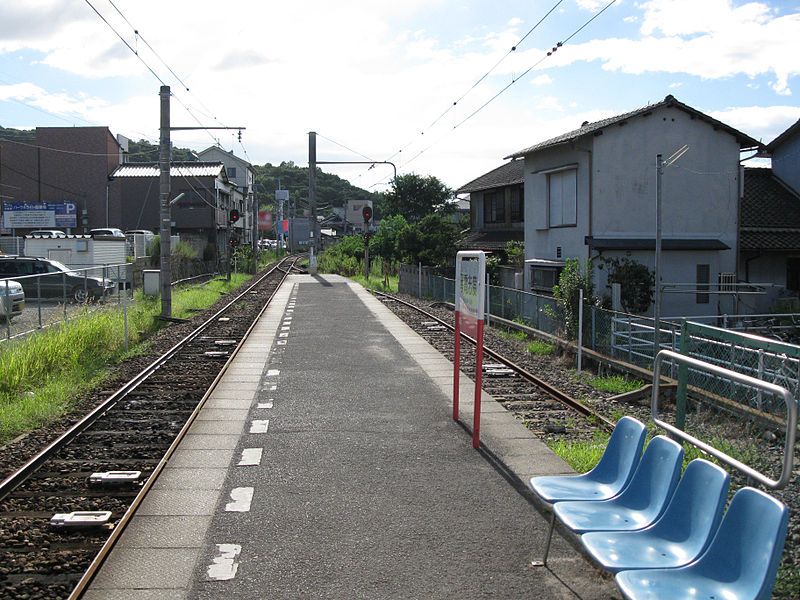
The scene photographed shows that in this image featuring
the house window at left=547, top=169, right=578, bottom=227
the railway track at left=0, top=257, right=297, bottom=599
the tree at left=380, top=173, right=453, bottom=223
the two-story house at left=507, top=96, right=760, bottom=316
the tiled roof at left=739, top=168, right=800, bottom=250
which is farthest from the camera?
the tree at left=380, top=173, right=453, bottom=223

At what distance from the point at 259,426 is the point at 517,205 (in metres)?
23.8

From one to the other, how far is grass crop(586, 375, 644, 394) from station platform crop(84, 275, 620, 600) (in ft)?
7.84

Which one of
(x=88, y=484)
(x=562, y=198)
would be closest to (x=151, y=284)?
(x=562, y=198)

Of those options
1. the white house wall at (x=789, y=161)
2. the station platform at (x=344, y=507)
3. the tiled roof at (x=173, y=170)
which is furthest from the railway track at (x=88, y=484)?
the tiled roof at (x=173, y=170)

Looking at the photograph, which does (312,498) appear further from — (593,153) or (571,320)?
(593,153)

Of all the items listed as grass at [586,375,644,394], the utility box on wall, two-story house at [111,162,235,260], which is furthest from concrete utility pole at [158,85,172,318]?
two-story house at [111,162,235,260]

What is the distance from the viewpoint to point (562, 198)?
73.0 ft

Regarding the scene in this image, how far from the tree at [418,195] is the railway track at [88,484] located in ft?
211

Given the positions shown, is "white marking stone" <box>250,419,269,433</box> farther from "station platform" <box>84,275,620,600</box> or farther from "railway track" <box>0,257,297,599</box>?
"railway track" <box>0,257,297,599</box>

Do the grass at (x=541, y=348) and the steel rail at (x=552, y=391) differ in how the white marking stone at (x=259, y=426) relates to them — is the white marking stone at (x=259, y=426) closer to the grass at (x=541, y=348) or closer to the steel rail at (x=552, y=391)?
the steel rail at (x=552, y=391)

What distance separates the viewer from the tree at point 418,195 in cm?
7575

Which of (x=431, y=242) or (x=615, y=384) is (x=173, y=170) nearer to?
(x=431, y=242)

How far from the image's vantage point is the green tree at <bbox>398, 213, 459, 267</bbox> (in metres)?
33.3

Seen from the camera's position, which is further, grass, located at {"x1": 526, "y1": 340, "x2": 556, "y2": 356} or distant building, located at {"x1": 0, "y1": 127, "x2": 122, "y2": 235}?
distant building, located at {"x1": 0, "y1": 127, "x2": 122, "y2": 235}
